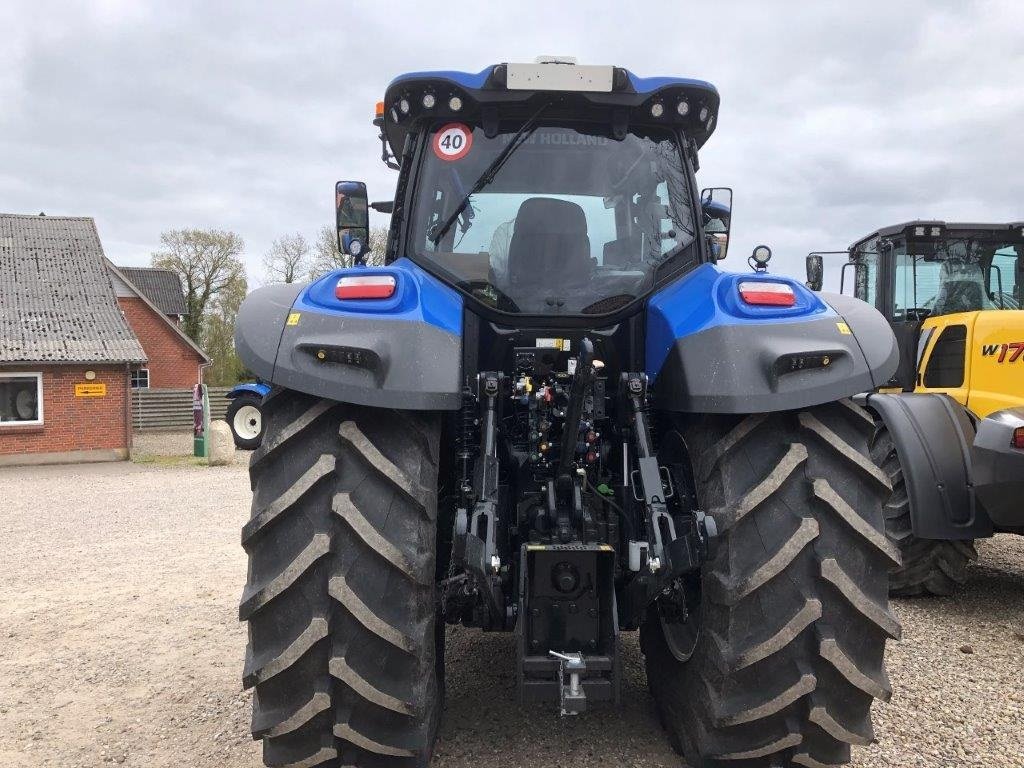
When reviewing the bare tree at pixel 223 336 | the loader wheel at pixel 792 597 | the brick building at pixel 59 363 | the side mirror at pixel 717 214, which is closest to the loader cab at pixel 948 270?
the side mirror at pixel 717 214

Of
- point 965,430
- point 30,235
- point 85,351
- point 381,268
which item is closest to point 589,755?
point 381,268

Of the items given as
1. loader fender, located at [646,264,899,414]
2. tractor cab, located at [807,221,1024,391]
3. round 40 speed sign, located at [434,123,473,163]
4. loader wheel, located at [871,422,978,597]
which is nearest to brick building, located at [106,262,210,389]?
tractor cab, located at [807,221,1024,391]

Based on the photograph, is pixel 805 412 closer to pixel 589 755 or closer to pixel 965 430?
pixel 589 755

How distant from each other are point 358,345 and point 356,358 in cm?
4

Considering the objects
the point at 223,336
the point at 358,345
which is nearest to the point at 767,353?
the point at 358,345

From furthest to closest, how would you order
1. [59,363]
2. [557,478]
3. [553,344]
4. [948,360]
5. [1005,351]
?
1. [59,363]
2. [948,360]
3. [1005,351]
4. [553,344]
5. [557,478]

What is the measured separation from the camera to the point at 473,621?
282 cm

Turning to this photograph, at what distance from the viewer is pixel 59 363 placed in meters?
17.3

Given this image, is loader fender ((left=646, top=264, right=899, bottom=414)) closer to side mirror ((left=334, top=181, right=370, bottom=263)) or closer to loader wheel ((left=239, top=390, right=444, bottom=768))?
loader wheel ((left=239, top=390, right=444, bottom=768))

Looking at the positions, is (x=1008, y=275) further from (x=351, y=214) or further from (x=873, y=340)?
(x=351, y=214)

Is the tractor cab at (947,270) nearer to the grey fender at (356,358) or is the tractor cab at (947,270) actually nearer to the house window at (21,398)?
the grey fender at (356,358)

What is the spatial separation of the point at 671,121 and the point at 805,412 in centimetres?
140

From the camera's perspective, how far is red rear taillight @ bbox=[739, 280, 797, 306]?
2559 millimetres

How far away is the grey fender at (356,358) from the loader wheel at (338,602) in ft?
0.45
